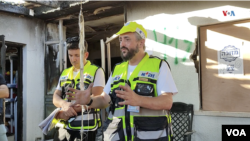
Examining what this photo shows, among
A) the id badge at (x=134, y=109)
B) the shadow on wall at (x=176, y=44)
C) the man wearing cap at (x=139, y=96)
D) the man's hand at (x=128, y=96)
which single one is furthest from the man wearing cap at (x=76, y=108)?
the shadow on wall at (x=176, y=44)

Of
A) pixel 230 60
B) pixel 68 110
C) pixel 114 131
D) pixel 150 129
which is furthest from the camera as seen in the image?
pixel 230 60

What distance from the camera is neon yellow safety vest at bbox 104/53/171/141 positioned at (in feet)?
6.95

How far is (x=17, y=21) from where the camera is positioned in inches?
232

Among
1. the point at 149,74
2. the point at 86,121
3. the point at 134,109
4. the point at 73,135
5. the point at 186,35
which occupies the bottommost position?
the point at 73,135

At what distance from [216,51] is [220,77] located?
436 mm

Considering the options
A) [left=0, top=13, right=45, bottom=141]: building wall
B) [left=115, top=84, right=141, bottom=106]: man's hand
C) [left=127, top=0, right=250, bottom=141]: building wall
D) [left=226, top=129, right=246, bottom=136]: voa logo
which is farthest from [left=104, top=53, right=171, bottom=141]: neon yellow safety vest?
[left=0, top=13, right=45, bottom=141]: building wall

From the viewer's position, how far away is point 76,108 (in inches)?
112

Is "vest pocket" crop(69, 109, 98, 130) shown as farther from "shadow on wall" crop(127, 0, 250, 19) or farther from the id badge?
"shadow on wall" crop(127, 0, 250, 19)

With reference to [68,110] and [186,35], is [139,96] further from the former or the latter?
[186,35]

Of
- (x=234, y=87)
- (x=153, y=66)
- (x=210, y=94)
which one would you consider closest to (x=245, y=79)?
(x=234, y=87)

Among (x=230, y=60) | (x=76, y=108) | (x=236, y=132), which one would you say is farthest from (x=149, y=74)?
(x=230, y=60)

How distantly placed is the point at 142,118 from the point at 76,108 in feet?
3.30

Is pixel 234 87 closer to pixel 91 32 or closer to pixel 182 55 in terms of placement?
pixel 182 55

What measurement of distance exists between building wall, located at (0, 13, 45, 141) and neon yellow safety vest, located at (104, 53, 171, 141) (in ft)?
14.3
